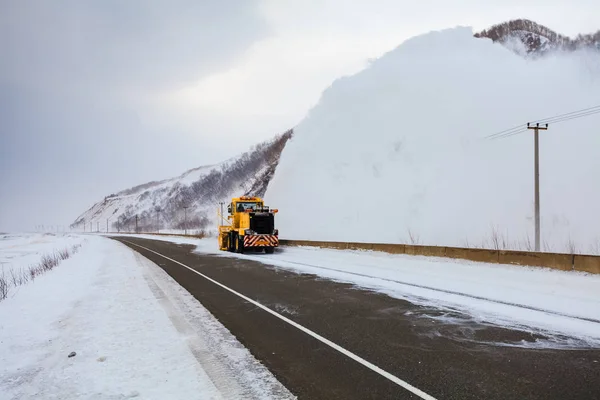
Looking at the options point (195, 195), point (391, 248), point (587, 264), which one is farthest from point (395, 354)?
point (195, 195)

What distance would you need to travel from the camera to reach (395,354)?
19.3ft

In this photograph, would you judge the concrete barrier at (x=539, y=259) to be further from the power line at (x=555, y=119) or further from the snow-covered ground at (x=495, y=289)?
the power line at (x=555, y=119)

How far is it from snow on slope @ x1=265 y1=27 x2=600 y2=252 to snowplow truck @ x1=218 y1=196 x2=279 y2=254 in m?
10.2

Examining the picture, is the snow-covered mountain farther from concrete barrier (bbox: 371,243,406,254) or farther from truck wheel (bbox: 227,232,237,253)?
concrete barrier (bbox: 371,243,406,254)

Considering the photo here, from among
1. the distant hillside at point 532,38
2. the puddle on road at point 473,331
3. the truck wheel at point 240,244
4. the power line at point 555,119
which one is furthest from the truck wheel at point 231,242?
the distant hillside at point 532,38

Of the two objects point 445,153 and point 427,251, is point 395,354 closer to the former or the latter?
point 427,251

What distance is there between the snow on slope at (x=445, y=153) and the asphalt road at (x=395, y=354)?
21.2 m

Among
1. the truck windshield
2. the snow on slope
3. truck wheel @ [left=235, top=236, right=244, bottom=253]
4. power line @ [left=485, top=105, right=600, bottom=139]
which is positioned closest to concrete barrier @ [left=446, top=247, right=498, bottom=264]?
the snow on slope

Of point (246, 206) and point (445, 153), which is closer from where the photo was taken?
point (246, 206)

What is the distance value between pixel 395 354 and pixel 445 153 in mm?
35670

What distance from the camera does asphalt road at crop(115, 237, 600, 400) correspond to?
4.69 m

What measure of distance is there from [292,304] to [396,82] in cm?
4448

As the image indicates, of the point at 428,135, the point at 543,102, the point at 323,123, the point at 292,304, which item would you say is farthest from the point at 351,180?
the point at 292,304

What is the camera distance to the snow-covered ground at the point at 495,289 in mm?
7447
